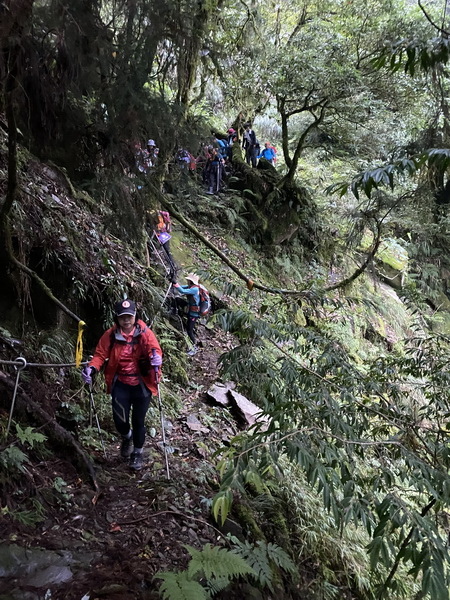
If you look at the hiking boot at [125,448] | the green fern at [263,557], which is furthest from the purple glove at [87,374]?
the green fern at [263,557]

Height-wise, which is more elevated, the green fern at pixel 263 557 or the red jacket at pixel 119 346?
the red jacket at pixel 119 346

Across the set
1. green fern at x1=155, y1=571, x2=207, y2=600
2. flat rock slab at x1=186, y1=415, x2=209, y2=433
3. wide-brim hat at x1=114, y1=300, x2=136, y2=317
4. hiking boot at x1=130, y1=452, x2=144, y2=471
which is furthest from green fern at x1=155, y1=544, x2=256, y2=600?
flat rock slab at x1=186, y1=415, x2=209, y2=433

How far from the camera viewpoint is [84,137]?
494 centimetres

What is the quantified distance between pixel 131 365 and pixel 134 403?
1.43ft

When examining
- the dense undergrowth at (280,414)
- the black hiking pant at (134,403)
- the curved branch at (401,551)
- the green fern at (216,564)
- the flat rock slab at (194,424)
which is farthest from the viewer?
the flat rock slab at (194,424)

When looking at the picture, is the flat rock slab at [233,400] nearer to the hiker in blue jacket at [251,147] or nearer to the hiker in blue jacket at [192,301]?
the hiker in blue jacket at [192,301]

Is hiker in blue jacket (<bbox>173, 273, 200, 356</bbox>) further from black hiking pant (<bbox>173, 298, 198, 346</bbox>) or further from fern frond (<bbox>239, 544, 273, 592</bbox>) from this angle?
fern frond (<bbox>239, 544, 273, 592</bbox>)

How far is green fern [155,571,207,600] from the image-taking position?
7.90ft

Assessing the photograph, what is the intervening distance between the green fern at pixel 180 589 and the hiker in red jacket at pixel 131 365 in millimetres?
2075

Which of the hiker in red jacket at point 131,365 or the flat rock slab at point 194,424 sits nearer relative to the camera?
the hiker in red jacket at point 131,365

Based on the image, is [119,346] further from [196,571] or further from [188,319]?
[188,319]

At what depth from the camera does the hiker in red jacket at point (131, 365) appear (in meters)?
4.42

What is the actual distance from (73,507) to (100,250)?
12.0 ft

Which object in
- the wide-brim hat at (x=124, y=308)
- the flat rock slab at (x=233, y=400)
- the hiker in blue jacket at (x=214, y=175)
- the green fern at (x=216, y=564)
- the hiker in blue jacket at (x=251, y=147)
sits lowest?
the flat rock slab at (x=233, y=400)
